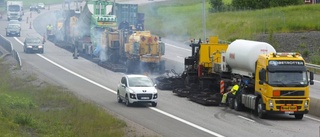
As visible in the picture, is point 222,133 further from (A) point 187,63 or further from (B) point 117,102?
(A) point 187,63

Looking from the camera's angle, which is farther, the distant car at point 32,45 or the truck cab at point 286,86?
the distant car at point 32,45

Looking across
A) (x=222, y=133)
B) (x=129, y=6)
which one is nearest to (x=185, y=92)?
(x=222, y=133)

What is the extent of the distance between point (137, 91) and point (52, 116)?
258 inches

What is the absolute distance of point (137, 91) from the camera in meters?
39.3

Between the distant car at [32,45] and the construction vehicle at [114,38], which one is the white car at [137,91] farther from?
the distant car at [32,45]

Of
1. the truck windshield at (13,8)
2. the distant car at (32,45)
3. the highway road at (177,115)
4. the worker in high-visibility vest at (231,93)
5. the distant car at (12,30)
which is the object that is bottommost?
the highway road at (177,115)

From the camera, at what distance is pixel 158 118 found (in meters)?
35.5

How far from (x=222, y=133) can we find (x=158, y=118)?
18.4ft

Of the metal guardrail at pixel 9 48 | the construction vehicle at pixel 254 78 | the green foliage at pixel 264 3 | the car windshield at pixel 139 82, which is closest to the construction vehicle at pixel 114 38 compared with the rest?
the metal guardrail at pixel 9 48

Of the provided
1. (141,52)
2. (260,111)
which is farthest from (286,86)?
(141,52)

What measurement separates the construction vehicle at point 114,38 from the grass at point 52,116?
12.0m

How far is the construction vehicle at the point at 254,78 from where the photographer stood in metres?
34.9

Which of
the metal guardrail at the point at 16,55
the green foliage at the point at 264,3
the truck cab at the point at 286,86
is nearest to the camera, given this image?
the truck cab at the point at 286,86

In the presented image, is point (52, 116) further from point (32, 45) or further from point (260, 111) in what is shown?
point (32, 45)
